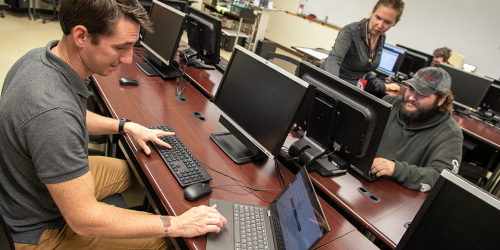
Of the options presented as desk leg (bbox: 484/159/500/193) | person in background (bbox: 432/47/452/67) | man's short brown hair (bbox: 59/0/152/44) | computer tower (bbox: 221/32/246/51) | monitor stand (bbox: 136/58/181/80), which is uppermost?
person in background (bbox: 432/47/452/67)

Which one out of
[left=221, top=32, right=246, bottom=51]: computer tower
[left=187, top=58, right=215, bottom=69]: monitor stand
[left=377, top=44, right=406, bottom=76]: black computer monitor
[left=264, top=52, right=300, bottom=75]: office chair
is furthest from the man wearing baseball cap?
[left=221, top=32, right=246, bottom=51]: computer tower

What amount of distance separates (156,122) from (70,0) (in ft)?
2.63

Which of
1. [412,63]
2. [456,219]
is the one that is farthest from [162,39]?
[412,63]

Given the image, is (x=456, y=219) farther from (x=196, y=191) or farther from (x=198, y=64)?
(x=198, y=64)

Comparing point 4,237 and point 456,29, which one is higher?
point 456,29

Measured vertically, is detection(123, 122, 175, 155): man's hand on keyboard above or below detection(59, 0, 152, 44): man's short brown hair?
below

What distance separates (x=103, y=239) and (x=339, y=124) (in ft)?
3.82

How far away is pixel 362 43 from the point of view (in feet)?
8.71

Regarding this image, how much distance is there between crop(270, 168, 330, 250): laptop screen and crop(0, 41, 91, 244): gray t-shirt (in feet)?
2.20

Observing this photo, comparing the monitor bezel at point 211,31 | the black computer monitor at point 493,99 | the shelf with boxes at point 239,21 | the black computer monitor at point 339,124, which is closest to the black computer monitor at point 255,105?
the black computer monitor at point 339,124

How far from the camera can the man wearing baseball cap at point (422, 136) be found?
1.61 meters

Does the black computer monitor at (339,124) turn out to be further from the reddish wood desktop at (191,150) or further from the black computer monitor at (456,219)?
the black computer monitor at (456,219)

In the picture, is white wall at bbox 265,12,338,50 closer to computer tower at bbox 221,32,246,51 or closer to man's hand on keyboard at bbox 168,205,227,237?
computer tower at bbox 221,32,246,51

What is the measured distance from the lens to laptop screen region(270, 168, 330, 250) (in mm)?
853
